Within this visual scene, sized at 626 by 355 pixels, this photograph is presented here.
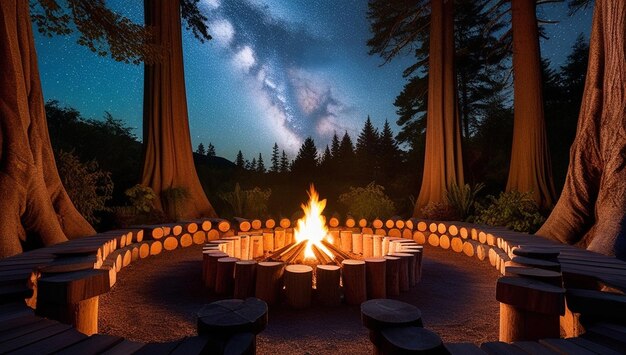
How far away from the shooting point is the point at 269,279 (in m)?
3.70

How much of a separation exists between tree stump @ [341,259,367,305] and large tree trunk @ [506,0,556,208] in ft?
21.2

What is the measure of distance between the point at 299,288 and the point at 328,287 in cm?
33

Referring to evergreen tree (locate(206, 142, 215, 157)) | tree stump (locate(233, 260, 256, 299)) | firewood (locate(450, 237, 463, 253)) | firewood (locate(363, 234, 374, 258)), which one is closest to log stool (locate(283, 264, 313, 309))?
tree stump (locate(233, 260, 256, 299))

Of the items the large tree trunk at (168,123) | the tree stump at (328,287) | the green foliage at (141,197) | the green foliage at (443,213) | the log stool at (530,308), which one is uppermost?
the large tree trunk at (168,123)

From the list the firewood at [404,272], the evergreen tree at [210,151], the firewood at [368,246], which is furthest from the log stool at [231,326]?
the evergreen tree at [210,151]

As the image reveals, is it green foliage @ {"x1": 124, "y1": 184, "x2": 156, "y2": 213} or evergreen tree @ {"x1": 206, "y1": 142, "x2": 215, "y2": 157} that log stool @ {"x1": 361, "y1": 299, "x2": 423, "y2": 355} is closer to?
green foliage @ {"x1": 124, "y1": 184, "x2": 156, "y2": 213}

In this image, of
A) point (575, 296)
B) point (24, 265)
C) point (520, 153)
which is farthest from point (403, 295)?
point (520, 153)

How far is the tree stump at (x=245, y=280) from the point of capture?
378 centimetres

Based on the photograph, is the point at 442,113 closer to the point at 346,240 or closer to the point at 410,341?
the point at 346,240

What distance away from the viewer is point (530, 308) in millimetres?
2189

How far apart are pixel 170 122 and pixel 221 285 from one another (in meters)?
6.85

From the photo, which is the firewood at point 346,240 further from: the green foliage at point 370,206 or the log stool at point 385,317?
the log stool at point 385,317

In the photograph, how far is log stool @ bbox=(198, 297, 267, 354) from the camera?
1558 millimetres

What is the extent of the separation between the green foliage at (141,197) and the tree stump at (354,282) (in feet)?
20.3
